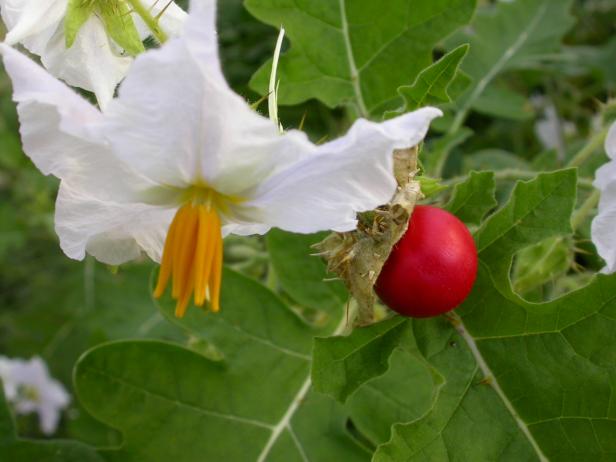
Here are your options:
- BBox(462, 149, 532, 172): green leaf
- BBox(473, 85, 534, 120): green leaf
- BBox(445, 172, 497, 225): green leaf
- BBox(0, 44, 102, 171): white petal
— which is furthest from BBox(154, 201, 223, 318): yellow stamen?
BBox(473, 85, 534, 120): green leaf

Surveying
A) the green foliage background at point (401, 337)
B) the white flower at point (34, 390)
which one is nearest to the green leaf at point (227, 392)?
the green foliage background at point (401, 337)

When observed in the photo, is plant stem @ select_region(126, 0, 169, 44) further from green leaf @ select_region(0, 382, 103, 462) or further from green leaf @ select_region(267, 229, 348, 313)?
green leaf @ select_region(0, 382, 103, 462)

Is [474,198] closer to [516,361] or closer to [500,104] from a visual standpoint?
[516,361]

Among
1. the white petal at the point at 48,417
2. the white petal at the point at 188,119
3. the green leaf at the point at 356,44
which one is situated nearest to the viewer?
the white petal at the point at 188,119

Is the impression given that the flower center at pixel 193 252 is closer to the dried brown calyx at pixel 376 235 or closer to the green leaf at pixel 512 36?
the dried brown calyx at pixel 376 235

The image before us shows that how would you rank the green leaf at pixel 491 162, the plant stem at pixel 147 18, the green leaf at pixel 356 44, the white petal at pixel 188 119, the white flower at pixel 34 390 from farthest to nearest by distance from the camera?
1. the white flower at pixel 34 390
2. the green leaf at pixel 491 162
3. the green leaf at pixel 356 44
4. the plant stem at pixel 147 18
5. the white petal at pixel 188 119

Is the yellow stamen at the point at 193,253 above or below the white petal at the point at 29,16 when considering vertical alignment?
below
